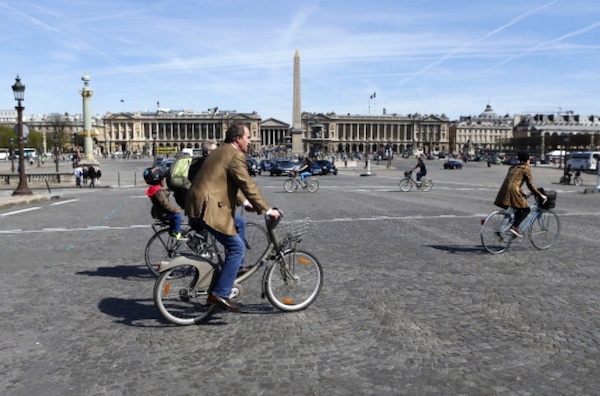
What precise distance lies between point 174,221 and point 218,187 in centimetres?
264

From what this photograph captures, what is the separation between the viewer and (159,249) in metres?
7.64

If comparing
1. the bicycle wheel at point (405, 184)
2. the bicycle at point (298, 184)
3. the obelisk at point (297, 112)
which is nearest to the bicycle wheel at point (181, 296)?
the bicycle at point (298, 184)

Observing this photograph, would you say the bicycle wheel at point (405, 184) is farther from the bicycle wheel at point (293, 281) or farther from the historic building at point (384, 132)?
the historic building at point (384, 132)

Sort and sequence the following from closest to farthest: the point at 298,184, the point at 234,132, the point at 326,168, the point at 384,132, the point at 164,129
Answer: the point at 234,132 < the point at 298,184 < the point at 326,168 < the point at 164,129 < the point at 384,132

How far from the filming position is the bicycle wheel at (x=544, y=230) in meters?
9.39

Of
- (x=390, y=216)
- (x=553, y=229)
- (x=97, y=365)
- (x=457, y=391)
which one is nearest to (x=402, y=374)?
(x=457, y=391)

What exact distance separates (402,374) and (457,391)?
0.45 meters

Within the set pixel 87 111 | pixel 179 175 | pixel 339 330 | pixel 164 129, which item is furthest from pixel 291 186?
pixel 164 129

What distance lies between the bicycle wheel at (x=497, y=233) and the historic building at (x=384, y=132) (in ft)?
580

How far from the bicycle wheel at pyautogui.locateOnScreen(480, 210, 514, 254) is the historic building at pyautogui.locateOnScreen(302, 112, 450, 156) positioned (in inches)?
6961

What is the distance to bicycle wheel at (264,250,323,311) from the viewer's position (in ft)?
19.1

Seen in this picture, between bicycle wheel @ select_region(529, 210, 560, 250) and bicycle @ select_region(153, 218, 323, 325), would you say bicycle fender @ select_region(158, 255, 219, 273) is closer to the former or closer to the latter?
bicycle @ select_region(153, 218, 323, 325)

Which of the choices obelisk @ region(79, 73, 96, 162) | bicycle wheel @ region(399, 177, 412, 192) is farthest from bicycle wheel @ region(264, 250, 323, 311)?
obelisk @ region(79, 73, 96, 162)

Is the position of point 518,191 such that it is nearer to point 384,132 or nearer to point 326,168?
point 326,168
